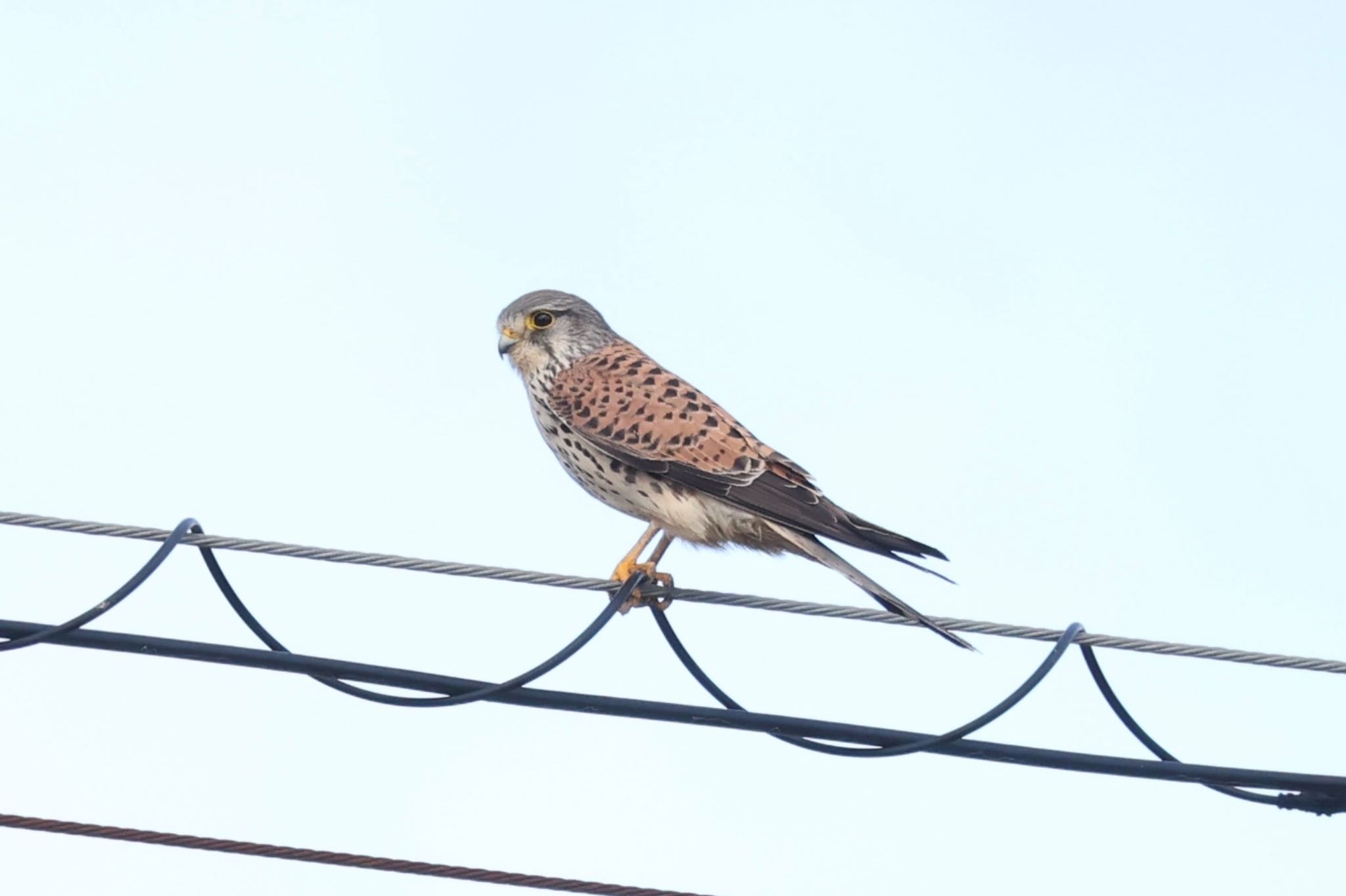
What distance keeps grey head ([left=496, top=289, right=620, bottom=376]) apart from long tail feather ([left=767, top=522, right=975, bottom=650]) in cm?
129

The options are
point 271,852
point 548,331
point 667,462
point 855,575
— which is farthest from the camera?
point 548,331

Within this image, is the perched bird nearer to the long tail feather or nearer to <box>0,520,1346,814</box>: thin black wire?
the long tail feather

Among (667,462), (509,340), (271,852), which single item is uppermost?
(509,340)

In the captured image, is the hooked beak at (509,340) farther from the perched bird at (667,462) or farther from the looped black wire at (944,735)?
the looped black wire at (944,735)

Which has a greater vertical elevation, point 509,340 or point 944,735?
point 509,340

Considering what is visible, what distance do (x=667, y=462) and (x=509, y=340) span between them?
109cm

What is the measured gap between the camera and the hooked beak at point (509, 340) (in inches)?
253

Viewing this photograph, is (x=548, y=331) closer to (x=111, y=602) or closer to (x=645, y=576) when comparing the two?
(x=645, y=576)

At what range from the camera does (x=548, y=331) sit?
6.41m

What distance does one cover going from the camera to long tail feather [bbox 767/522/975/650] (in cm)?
430

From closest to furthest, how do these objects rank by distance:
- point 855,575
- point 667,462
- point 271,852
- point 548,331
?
point 271,852, point 855,575, point 667,462, point 548,331

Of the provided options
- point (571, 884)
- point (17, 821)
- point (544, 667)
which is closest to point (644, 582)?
point (544, 667)

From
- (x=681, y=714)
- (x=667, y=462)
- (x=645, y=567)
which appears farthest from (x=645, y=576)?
(x=681, y=714)

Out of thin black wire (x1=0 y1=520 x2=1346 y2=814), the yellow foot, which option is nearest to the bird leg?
the yellow foot
